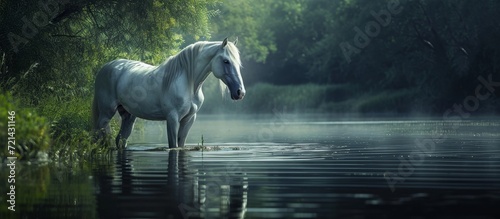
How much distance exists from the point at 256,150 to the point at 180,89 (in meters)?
1.70

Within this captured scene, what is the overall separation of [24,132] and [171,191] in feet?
14.1

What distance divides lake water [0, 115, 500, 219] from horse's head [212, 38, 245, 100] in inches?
43.0

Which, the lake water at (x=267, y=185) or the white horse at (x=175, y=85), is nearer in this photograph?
the lake water at (x=267, y=185)

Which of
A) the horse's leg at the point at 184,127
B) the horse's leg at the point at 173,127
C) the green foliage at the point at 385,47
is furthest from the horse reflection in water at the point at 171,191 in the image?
the green foliage at the point at 385,47

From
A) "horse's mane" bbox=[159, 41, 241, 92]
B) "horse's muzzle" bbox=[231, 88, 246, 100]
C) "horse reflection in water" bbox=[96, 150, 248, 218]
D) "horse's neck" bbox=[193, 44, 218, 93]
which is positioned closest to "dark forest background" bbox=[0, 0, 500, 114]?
"horse's mane" bbox=[159, 41, 241, 92]

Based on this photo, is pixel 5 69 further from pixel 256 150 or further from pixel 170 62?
pixel 256 150

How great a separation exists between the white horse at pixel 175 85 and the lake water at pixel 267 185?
3.08 feet

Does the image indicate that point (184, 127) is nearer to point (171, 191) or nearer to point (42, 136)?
point (42, 136)

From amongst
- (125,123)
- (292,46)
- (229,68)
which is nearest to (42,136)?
(229,68)

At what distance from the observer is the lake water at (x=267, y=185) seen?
8.47 metres

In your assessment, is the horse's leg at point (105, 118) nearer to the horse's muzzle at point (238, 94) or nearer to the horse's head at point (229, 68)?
the horse's head at point (229, 68)

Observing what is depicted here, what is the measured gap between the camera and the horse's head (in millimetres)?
18078

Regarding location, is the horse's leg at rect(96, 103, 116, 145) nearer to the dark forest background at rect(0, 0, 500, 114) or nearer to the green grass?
the green grass

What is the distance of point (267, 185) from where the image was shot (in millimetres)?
11008
